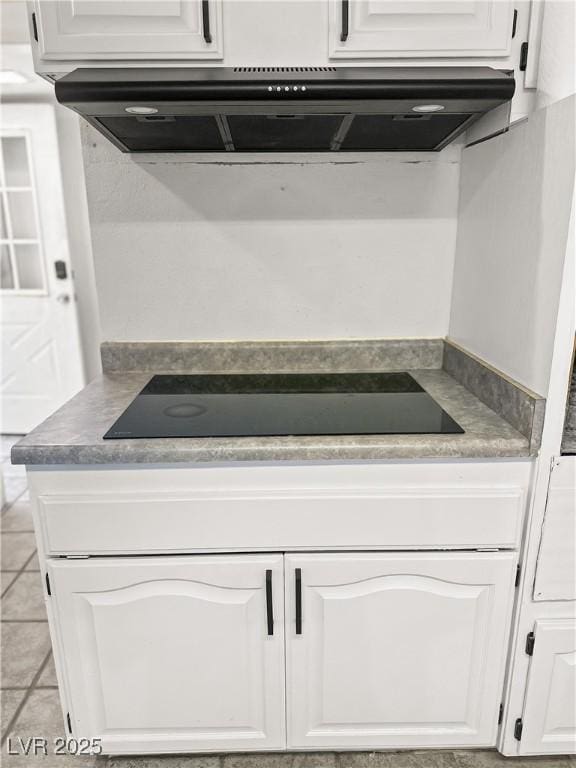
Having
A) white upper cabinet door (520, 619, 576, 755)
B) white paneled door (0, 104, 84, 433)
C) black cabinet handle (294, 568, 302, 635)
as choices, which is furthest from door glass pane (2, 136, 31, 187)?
white upper cabinet door (520, 619, 576, 755)

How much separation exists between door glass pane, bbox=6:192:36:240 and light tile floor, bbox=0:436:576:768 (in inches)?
76.2

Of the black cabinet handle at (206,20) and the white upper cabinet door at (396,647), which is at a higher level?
the black cabinet handle at (206,20)

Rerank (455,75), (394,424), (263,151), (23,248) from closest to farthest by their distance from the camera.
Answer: (455,75), (394,424), (263,151), (23,248)

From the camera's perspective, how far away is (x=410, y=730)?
126 centimetres

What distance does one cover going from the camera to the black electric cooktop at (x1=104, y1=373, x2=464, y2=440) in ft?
3.69

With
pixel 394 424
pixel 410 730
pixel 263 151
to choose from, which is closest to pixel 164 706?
pixel 410 730

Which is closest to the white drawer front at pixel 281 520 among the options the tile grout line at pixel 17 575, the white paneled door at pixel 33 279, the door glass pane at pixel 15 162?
the tile grout line at pixel 17 575

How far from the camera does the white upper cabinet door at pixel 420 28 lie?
110 centimetres

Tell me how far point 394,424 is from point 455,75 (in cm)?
73

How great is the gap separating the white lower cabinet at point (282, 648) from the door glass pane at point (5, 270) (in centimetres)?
255

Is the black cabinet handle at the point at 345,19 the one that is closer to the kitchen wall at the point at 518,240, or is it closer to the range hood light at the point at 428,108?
the range hood light at the point at 428,108

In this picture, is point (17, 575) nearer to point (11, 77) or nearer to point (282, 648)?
point (282, 648)

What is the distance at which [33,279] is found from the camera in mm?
3137

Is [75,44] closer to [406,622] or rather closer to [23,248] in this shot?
[406,622]
